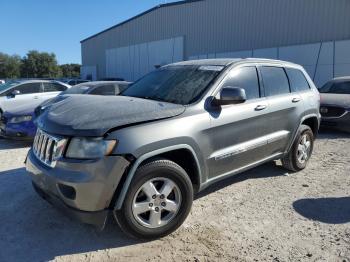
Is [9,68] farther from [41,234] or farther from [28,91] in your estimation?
[41,234]

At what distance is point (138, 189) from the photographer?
328 centimetres

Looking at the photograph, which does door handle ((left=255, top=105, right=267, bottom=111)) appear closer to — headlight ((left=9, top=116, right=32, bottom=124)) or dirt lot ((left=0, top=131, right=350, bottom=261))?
dirt lot ((left=0, top=131, right=350, bottom=261))

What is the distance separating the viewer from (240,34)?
20109 mm

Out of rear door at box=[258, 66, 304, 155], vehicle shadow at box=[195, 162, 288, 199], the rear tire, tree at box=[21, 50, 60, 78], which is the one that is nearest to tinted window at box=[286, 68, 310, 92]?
rear door at box=[258, 66, 304, 155]

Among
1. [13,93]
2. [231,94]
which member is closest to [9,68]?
[13,93]

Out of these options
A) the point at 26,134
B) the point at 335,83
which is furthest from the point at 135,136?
the point at 335,83

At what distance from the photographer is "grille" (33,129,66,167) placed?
3.26 metres

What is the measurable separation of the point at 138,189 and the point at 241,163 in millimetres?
1617

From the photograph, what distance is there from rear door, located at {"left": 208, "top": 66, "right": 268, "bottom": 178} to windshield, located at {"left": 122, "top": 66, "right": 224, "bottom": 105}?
9.8 inches

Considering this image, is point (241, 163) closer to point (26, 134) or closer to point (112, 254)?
point (112, 254)

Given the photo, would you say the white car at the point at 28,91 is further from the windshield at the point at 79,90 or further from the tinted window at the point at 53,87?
the windshield at the point at 79,90

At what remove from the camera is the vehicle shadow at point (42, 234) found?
332 cm

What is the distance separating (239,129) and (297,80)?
2024 millimetres

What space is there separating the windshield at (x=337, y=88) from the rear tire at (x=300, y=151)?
5.40 meters
